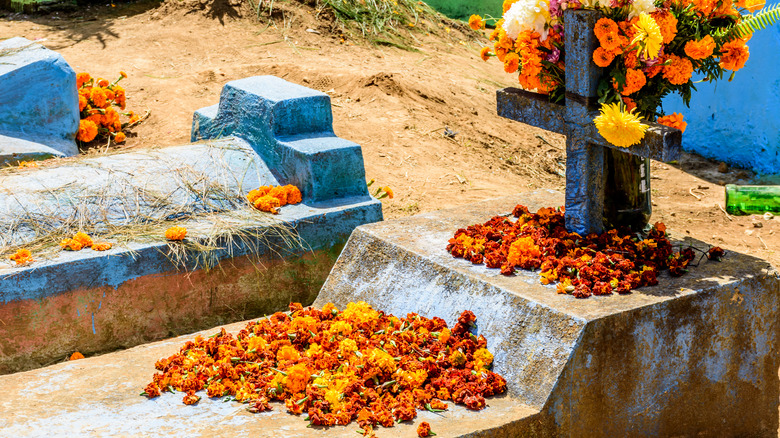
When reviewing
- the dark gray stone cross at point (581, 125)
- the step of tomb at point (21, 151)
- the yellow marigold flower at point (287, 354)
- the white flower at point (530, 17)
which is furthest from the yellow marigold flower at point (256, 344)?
the step of tomb at point (21, 151)

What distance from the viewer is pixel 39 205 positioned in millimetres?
4461

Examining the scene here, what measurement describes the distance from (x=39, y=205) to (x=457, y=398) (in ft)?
8.99

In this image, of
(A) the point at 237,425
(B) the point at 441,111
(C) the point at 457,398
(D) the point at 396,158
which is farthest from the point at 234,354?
(B) the point at 441,111

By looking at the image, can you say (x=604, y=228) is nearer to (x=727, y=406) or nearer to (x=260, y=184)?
(x=727, y=406)

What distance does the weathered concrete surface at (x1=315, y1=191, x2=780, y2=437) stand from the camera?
2.94 metres

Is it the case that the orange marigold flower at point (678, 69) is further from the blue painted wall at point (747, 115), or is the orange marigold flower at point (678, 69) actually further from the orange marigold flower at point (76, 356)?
the blue painted wall at point (747, 115)

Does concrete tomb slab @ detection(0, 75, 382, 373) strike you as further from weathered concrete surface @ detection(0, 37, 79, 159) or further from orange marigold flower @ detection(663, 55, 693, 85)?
orange marigold flower @ detection(663, 55, 693, 85)

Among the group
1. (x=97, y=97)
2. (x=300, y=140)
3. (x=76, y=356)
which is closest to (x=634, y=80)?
(x=300, y=140)

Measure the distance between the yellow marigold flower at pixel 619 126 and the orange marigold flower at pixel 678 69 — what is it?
0.76 ft

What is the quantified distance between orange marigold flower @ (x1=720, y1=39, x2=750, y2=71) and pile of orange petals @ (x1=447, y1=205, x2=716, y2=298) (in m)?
0.77

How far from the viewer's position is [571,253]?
3447 mm

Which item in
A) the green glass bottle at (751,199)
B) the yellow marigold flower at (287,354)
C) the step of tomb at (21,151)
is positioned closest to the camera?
the yellow marigold flower at (287,354)

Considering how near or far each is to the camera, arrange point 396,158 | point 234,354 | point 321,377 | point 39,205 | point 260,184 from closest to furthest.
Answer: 1. point 321,377
2. point 234,354
3. point 39,205
4. point 260,184
5. point 396,158

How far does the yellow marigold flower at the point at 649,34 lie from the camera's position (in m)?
3.09
